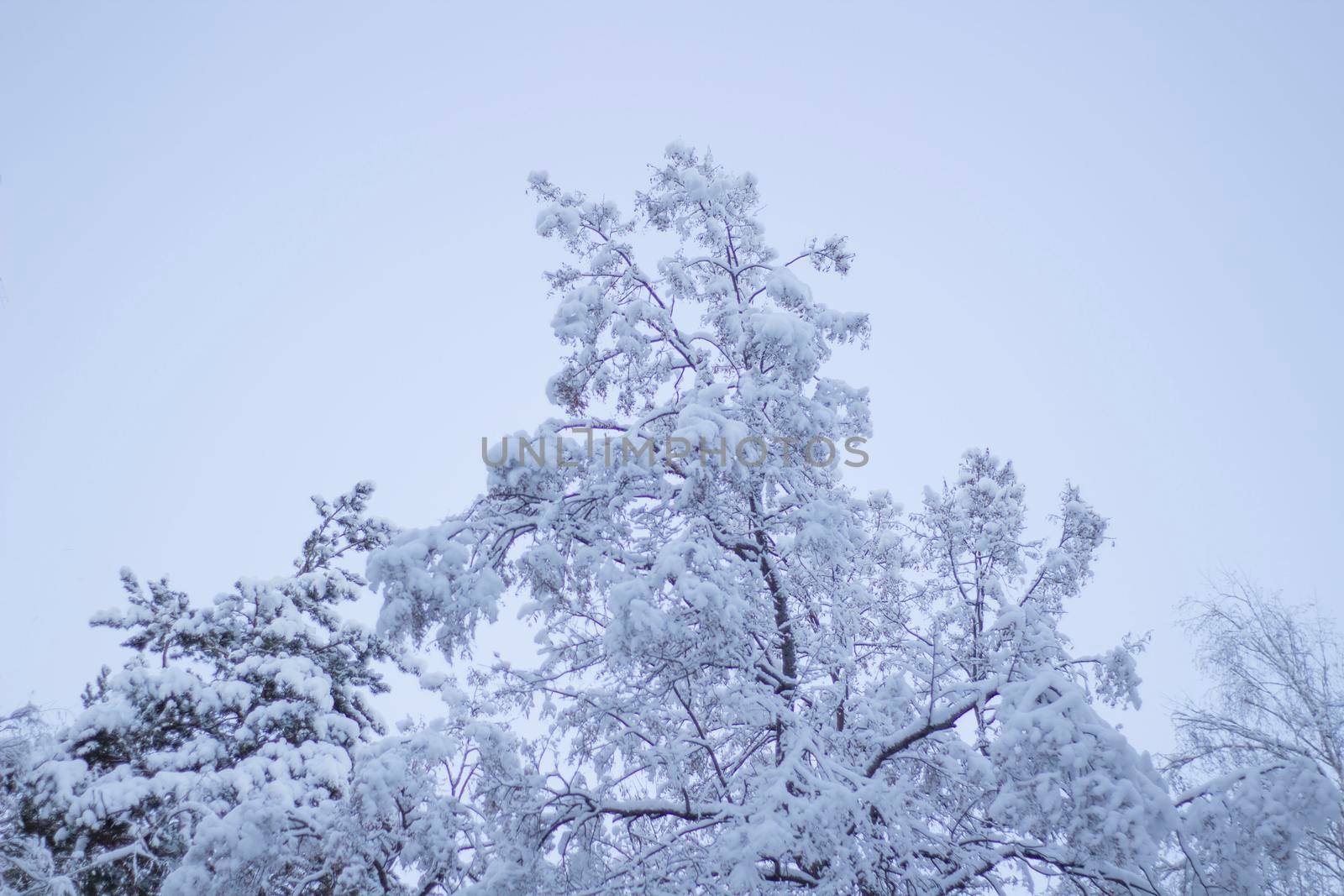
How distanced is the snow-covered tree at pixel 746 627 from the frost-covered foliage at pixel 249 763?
0.87 meters

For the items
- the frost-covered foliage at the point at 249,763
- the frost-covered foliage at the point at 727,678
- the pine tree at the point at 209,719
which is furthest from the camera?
the pine tree at the point at 209,719

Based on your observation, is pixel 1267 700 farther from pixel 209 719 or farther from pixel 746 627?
pixel 209 719

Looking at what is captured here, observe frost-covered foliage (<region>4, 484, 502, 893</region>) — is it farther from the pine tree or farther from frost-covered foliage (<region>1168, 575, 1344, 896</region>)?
frost-covered foliage (<region>1168, 575, 1344, 896</region>)

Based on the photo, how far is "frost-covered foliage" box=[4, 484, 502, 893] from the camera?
5426mm

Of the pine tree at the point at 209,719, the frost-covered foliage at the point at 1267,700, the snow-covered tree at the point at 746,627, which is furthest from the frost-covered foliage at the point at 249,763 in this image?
the frost-covered foliage at the point at 1267,700

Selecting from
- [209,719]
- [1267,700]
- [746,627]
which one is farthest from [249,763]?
[1267,700]

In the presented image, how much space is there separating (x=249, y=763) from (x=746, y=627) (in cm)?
721

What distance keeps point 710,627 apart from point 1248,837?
326 centimetres

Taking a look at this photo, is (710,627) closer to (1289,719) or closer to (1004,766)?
(1004,766)

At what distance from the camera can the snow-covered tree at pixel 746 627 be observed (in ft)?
15.8

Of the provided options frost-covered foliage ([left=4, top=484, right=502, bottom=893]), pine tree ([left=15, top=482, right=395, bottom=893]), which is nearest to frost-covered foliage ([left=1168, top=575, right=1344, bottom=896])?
frost-covered foliage ([left=4, top=484, right=502, bottom=893])

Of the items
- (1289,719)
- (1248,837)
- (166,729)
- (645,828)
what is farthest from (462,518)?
(1289,719)

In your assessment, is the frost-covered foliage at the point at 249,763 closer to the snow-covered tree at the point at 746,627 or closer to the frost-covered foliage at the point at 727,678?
the frost-covered foliage at the point at 727,678

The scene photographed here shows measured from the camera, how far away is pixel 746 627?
5.85 m
